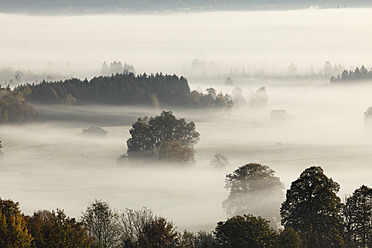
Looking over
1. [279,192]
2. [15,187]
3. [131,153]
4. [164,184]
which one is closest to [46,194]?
[15,187]

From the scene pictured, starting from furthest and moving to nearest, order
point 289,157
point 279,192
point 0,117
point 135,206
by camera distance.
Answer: point 0,117, point 289,157, point 135,206, point 279,192

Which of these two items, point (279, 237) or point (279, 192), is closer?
point (279, 237)

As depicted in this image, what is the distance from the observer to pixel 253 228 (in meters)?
55.7

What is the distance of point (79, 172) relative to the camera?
13675 cm

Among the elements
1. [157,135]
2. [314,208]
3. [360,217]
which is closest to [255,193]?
[314,208]

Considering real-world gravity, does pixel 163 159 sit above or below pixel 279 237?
above

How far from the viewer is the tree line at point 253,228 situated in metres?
52.6

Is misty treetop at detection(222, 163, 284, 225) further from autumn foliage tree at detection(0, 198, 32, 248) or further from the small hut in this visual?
the small hut

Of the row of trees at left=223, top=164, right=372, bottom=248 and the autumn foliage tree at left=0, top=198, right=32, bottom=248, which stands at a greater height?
the row of trees at left=223, top=164, right=372, bottom=248

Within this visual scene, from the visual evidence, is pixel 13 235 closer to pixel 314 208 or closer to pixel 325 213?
pixel 314 208

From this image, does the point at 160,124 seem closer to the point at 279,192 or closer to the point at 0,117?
the point at 279,192

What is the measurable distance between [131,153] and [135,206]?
133ft

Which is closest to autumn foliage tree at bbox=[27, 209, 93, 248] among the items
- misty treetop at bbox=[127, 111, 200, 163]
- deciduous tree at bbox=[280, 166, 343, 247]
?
deciduous tree at bbox=[280, 166, 343, 247]

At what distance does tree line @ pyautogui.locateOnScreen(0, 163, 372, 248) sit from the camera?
52.6 meters
